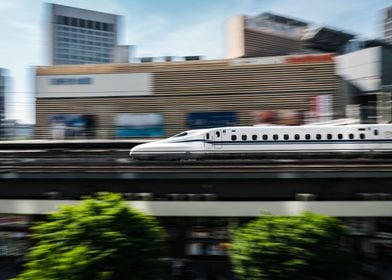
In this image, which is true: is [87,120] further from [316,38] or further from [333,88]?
[316,38]

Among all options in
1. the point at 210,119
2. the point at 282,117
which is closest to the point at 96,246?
the point at 210,119

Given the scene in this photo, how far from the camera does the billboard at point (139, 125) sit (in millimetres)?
38969

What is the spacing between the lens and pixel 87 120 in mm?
39812

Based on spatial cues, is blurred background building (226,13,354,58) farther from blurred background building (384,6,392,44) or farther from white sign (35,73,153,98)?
blurred background building (384,6,392,44)

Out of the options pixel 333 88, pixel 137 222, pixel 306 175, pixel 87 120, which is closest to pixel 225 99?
pixel 333 88

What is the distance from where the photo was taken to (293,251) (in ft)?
34.3

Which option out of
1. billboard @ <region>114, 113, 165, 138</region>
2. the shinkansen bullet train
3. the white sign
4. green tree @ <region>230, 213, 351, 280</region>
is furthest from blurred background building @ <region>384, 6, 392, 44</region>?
green tree @ <region>230, 213, 351, 280</region>

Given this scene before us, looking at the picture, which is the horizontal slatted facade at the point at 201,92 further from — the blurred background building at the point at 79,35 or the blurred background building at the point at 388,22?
the blurred background building at the point at 388,22

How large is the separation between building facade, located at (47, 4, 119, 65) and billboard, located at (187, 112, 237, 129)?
86.4 m

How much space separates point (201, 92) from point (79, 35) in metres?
98.3

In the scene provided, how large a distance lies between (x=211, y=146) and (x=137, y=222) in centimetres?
1052

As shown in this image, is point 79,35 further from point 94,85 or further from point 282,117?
point 282,117

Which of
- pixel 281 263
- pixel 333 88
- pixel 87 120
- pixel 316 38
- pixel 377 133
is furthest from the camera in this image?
pixel 316 38

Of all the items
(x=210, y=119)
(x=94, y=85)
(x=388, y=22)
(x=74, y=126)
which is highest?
(x=388, y=22)
